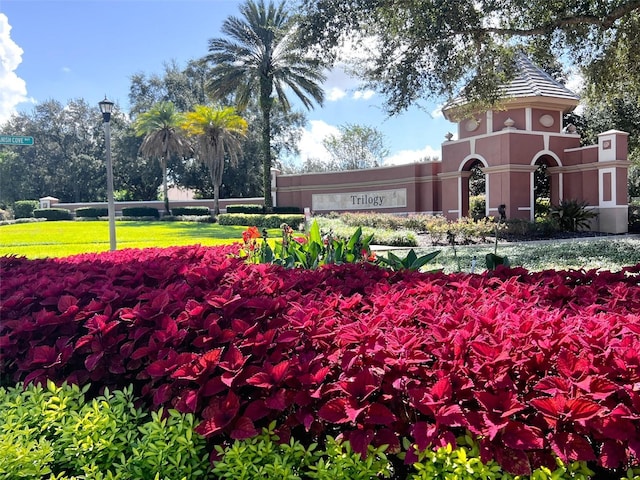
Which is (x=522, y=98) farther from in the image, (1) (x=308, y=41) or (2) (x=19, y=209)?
(2) (x=19, y=209)

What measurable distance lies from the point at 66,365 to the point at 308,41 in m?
11.0

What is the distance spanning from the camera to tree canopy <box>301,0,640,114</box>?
1099 centimetres

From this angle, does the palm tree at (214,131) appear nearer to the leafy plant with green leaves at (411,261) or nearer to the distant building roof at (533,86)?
the distant building roof at (533,86)

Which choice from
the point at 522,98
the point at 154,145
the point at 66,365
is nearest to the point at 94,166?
the point at 154,145

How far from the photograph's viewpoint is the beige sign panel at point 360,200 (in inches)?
1032

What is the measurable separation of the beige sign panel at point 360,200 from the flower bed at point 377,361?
76.2 ft

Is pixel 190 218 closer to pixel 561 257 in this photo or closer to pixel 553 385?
pixel 561 257

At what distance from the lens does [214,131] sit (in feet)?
107

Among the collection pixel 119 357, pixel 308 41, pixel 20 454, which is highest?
pixel 308 41

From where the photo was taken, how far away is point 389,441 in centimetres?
170

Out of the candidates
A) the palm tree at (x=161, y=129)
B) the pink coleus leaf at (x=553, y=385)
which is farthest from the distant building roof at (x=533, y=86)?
the palm tree at (x=161, y=129)

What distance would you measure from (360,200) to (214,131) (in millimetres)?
11345

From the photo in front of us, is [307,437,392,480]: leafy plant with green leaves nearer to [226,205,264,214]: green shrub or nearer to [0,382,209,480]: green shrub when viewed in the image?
[0,382,209,480]: green shrub

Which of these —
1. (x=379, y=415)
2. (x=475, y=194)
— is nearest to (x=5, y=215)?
(x=475, y=194)
